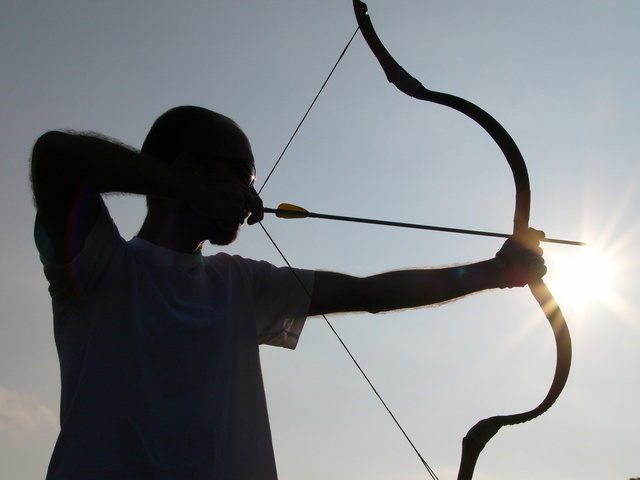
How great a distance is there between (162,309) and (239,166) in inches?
22.2

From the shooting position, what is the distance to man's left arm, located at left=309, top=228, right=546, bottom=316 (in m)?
2.12

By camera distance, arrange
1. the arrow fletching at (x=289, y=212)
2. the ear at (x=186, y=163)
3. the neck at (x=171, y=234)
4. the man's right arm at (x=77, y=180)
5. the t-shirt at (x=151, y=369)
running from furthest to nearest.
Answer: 1. the arrow fletching at (x=289, y=212)
2. the ear at (x=186, y=163)
3. the neck at (x=171, y=234)
4. the man's right arm at (x=77, y=180)
5. the t-shirt at (x=151, y=369)

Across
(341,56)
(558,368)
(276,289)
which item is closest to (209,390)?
(276,289)

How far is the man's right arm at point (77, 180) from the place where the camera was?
1.61 metres

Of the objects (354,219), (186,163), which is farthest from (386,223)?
(186,163)

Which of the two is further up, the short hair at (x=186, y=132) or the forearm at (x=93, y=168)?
the short hair at (x=186, y=132)

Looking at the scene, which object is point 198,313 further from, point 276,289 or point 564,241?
point 564,241

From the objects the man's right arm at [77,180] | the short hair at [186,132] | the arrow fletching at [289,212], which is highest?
the short hair at [186,132]

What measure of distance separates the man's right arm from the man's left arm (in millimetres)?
667

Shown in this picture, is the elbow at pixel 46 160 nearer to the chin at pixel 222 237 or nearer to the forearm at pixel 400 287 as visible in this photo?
the chin at pixel 222 237

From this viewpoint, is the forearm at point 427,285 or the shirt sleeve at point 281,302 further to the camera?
the forearm at point 427,285

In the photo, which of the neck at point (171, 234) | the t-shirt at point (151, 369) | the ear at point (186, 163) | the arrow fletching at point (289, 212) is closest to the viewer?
the t-shirt at point (151, 369)

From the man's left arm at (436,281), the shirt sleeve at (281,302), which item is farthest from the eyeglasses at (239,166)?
the man's left arm at (436,281)

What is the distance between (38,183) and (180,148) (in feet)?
1.67
